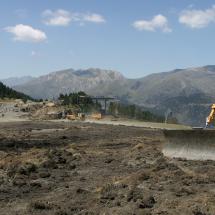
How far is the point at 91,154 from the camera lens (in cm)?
2638

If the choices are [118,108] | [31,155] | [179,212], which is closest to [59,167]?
[31,155]

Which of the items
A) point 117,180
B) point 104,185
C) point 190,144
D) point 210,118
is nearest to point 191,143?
point 190,144

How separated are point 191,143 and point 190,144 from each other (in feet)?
0.31

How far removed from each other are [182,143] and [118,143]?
37.8 ft

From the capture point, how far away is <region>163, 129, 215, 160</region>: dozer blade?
21938 millimetres

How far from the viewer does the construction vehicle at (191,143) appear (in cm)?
2195

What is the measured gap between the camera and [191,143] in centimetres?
2266

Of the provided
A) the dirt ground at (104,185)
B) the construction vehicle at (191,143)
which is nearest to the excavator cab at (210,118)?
the construction vehicle at (191,143)

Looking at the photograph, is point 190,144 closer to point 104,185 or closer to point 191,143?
point 191,143

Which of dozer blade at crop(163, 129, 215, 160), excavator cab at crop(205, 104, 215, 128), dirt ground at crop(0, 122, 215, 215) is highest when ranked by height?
excavator cab at crop(205, 104, 215, 128)

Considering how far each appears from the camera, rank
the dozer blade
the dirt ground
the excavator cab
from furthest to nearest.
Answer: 1. the excavator cab
2. the dozer blade
3. the dirt ground

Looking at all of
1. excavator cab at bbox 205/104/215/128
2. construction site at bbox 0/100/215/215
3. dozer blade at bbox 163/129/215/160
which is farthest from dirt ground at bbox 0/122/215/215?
excavator cab at bbox 205/104/215/128

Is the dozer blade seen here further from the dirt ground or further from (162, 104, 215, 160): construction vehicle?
the dirt ground

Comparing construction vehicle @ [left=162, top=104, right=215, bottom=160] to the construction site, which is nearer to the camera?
the construction site
